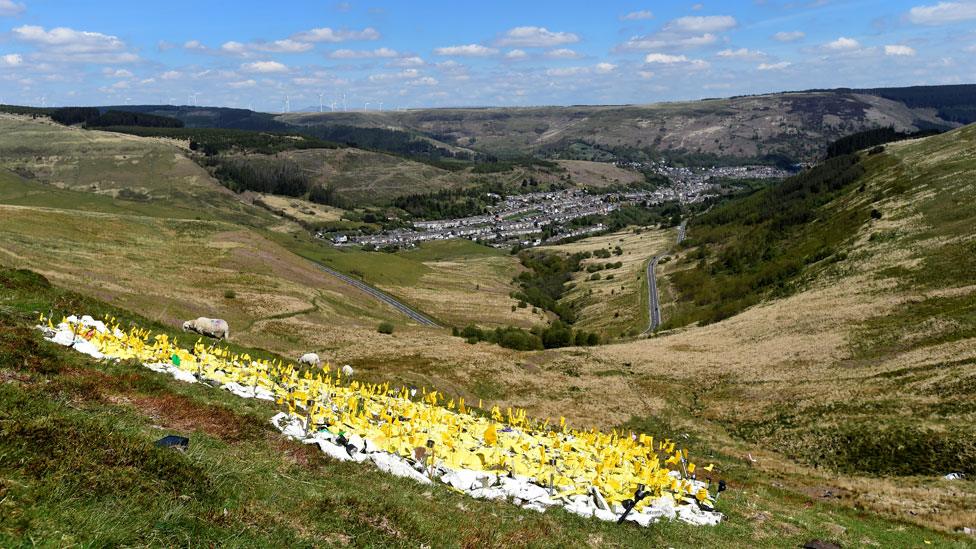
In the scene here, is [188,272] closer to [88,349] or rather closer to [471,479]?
[88,349]

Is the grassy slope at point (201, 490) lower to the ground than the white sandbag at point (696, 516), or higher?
higher

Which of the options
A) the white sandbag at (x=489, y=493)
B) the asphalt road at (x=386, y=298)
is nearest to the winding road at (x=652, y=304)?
the asphalt road at (x=386, y=298)

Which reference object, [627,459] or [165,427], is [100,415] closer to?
[165,427]

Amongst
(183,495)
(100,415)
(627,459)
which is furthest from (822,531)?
(100,415)

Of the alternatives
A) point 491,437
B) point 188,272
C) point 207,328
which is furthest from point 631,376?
point 188,272

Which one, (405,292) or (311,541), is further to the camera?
(405,292)

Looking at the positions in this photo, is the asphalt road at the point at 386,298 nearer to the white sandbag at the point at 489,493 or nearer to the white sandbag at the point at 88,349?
the white sandbag at the point at 88,349
